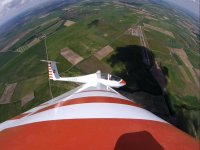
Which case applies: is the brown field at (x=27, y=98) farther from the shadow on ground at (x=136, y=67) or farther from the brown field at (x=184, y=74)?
the brown field at (x=184, y=74)

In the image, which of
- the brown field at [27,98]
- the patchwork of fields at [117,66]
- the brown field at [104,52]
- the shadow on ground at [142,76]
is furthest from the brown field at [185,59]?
the brown field at [27,98]

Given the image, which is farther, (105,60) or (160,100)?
(105,60)

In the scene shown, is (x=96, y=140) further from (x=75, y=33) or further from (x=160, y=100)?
(x=75, y=33)

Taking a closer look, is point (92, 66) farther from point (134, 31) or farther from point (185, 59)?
point (185, 59)

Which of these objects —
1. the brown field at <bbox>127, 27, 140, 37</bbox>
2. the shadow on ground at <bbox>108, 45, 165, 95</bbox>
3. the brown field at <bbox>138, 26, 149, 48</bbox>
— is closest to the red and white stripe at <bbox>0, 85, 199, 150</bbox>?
the shadow on ground at <bbox>108, 45, 165, 95</bbox>

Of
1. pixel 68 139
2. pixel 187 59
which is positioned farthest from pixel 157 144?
pixel 187 59

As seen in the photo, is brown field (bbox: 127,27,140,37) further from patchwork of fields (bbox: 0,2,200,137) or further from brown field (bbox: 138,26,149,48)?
brown field (bbox: 138,26,149,48)

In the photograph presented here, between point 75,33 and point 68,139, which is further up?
point 68,139
